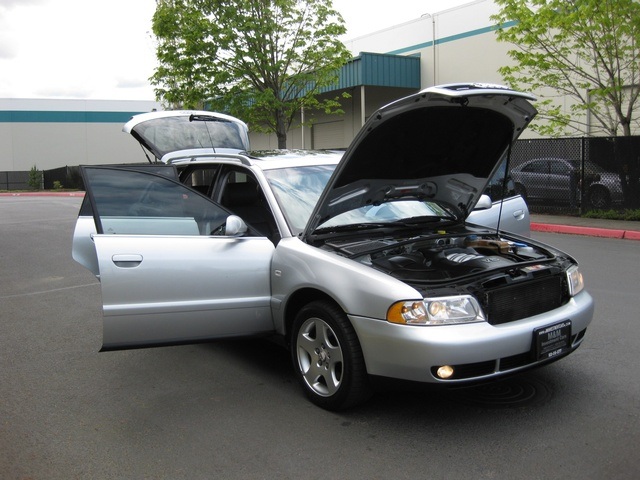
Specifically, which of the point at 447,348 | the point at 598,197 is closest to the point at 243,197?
the point at 447,348

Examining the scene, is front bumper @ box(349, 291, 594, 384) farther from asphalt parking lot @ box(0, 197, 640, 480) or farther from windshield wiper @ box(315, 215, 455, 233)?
windshield wiper @ box(315, 215, 455, 233)

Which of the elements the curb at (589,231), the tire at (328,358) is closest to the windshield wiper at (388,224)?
the tire at (328,358)

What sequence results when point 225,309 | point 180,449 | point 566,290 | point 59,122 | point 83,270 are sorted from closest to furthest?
point 180,449 < point 566,290 < point 225,309 < point 83,270 < point 59,122

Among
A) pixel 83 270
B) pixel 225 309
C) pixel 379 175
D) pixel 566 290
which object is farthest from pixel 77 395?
pixel 83 270

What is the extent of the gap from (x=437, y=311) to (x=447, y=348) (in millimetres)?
216

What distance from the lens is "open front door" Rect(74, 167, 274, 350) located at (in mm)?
4090

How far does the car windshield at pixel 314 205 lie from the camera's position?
4.53m

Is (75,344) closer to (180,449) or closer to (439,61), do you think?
Result: (180,449)

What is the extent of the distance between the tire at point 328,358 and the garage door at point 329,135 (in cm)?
2670

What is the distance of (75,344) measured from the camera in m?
5.62

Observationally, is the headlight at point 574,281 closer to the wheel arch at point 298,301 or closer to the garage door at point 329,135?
the wheel arch at point 298,301

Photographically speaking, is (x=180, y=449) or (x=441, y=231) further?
(x=441, y=231)

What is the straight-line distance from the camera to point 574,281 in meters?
4.02

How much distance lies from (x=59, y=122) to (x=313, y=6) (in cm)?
3463
